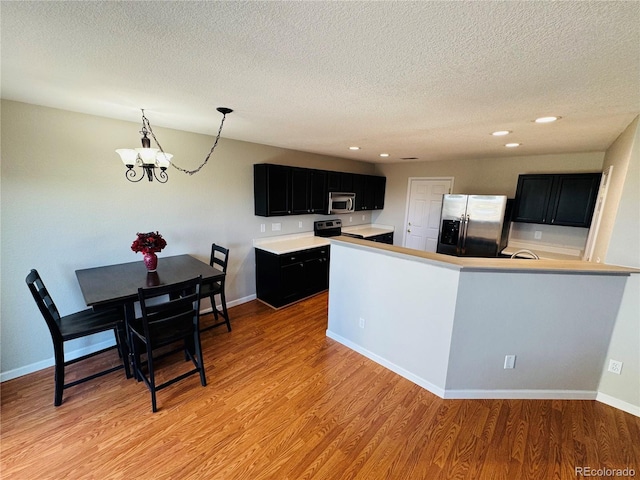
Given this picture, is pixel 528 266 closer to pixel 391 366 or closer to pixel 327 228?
pixel 391 366

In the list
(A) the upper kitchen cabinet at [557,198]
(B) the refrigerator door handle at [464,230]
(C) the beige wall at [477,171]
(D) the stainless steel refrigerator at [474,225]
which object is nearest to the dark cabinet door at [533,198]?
(A) the upper kitchen cabinet at [557,198]

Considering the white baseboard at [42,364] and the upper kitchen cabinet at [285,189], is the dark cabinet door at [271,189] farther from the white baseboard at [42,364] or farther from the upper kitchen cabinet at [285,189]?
the white baseboard at [42,364]

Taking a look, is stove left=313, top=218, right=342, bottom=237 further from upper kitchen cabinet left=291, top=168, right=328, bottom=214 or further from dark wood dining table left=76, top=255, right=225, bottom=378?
dark wood dining table left=76, top=255, right=225, bottom=378

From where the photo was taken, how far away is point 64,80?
164cm

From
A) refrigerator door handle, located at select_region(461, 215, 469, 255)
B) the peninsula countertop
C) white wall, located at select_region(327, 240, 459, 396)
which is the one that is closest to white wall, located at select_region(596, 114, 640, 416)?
the peninsula countertop

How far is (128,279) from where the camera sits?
7.89 feet

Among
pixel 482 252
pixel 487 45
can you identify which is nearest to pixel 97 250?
pixel 487 45

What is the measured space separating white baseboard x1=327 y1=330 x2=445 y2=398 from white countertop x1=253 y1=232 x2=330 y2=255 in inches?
49.7

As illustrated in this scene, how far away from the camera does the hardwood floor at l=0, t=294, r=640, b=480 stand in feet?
5.39

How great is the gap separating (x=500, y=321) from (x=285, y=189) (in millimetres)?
2965

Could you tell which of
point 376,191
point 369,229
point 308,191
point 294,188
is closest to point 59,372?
point 294,188

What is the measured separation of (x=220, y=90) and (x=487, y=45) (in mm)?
1497

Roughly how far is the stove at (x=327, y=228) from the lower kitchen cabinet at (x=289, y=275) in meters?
0.63

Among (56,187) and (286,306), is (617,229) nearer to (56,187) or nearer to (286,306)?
(286,306)
